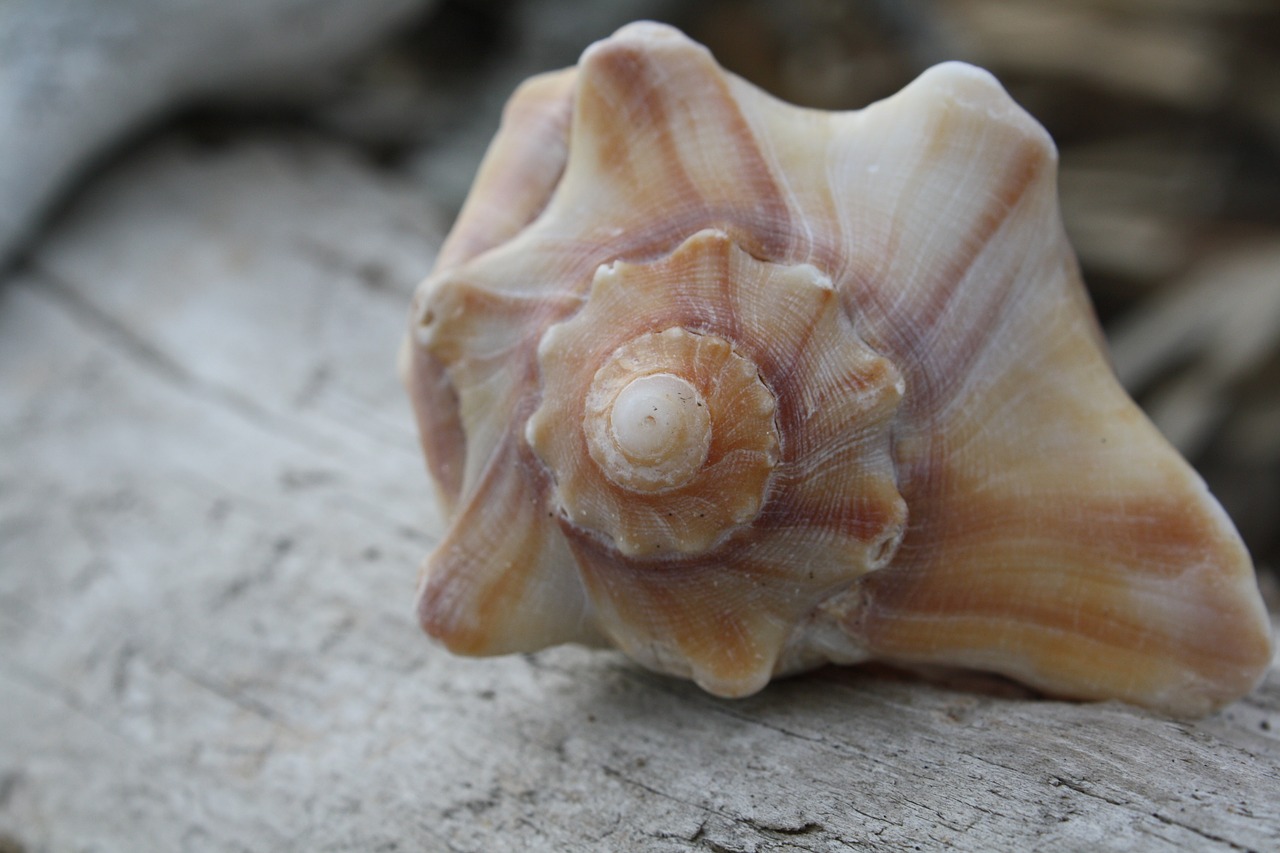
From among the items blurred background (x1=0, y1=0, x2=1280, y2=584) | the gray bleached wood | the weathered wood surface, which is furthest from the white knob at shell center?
the gray bleached wood

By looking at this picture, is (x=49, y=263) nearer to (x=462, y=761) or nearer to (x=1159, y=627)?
(x=462, y=761)

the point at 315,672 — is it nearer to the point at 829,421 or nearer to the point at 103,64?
the point at 829,421

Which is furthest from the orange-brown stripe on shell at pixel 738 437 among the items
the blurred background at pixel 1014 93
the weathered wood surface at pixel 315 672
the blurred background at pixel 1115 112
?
the blurred background at pixel 1115 112

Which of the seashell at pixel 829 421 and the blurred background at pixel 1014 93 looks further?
the blurred background at pixel 1014 93

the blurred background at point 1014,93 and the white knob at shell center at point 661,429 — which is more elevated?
the white knob at shell center at point 661,429

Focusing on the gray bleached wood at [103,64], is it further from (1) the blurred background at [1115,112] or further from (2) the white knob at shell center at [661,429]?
(2) the white knob at shell center at [661,429]
